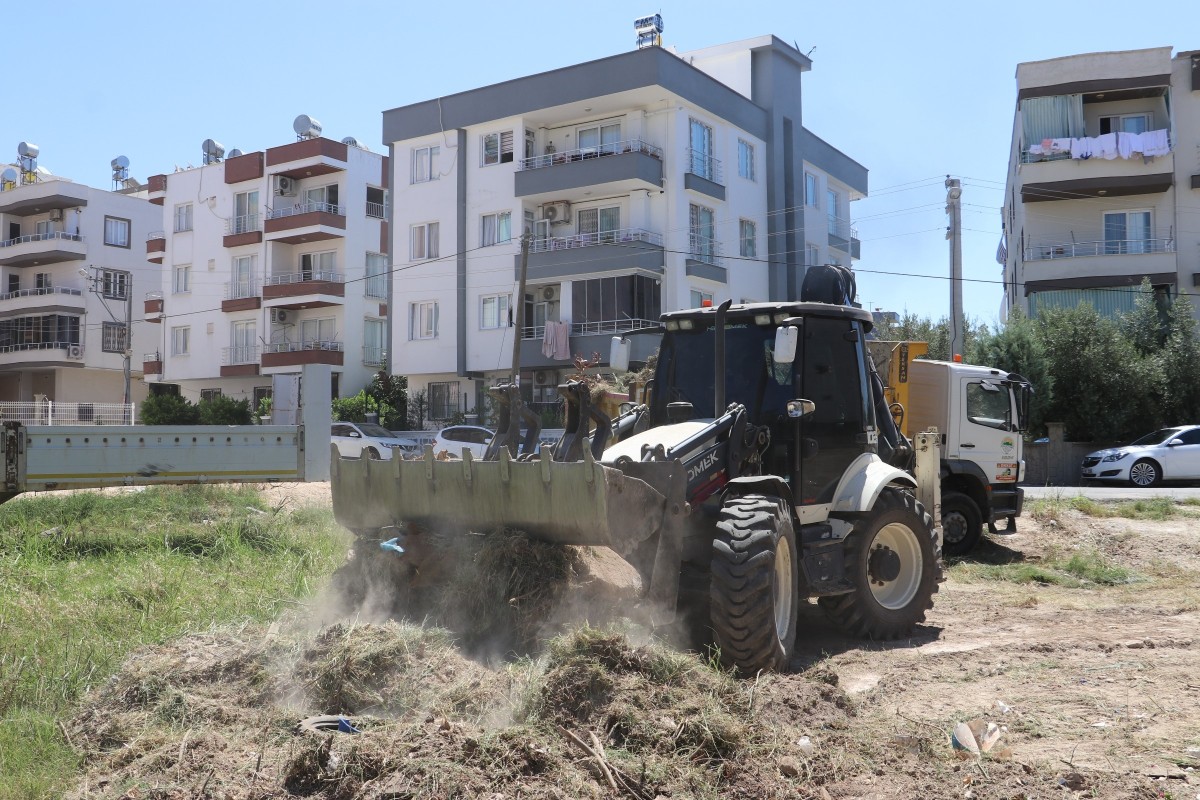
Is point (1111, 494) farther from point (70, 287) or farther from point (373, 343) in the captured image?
point (70, 287)

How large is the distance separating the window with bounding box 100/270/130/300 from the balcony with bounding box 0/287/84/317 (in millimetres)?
1290

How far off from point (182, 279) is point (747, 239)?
2904 centimetres

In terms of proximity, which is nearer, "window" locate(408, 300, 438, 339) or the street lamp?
"window" locate(408, 300, 438, 339)

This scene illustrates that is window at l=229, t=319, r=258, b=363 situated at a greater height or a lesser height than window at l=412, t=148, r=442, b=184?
lesser

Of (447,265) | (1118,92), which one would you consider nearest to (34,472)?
(447,265)

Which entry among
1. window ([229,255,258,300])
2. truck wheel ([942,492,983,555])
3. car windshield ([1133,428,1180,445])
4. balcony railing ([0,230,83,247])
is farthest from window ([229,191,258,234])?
truck wheel ([942,492,983,555])

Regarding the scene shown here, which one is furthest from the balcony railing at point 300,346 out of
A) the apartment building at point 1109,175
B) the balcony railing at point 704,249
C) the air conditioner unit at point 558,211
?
the apartment building at point 1109,175

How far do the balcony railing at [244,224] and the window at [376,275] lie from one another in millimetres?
5550

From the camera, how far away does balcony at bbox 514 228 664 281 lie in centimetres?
3419

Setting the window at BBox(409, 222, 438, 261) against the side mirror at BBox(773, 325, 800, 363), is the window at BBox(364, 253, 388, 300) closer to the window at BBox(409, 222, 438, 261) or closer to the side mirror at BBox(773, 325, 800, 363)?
the window at BBox(409, 222, 438, 261)

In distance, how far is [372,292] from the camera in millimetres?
47438

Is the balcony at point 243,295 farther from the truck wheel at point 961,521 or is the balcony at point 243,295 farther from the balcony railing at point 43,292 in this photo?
the truck wheel at point 961,521

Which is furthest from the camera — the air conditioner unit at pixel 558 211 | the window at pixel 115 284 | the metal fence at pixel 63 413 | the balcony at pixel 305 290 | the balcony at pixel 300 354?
the window at pixel 115 284

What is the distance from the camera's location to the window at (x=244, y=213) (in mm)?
48972
